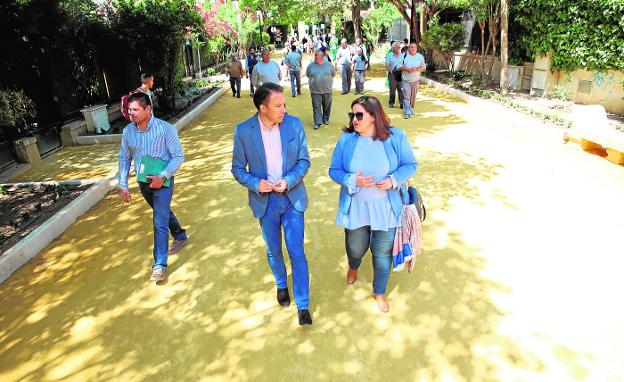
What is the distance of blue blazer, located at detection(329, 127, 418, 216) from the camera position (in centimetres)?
299

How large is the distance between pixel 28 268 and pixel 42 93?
6331mm

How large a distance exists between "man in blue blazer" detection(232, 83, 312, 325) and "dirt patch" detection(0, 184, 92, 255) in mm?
3264

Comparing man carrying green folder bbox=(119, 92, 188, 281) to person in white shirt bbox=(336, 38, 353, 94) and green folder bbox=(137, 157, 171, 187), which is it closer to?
green folder bbox=(137, 157, 171, 187)

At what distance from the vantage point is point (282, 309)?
352 centimetres

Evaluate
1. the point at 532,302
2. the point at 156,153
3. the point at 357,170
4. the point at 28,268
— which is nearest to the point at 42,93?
the point at 28,268

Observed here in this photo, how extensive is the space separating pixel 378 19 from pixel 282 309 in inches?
1065

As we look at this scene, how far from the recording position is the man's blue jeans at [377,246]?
10.5ft

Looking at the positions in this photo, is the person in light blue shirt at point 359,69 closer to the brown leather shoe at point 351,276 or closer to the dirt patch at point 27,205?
the dirt patch at point 27,205

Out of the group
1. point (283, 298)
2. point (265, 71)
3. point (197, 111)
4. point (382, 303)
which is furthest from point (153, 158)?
point (197, 111)

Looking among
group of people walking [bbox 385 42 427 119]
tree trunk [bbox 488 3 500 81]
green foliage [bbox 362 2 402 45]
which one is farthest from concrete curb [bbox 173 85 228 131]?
green foliage [bbox 362 2 402 45]

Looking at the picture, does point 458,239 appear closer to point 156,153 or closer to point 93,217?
point 156,153

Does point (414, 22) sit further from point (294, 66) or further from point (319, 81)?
point (319, 81)

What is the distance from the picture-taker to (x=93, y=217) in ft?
17.8

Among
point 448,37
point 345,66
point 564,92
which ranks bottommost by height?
point 564,92
